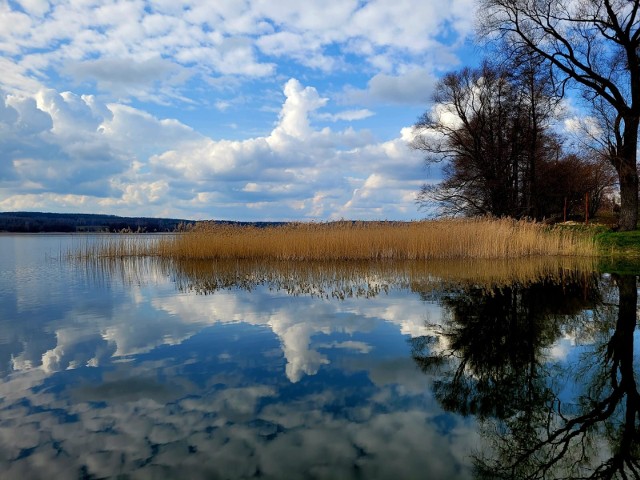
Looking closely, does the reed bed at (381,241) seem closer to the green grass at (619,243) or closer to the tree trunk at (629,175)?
the green grass at (619,243)

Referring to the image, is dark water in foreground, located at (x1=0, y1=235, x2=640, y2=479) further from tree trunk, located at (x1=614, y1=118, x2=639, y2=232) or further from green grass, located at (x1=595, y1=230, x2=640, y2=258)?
tree trunk, located at (x1=614, y1=118, x2=639, y2=232)

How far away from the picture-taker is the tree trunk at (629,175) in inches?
715

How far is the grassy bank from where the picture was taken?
57.1 feet

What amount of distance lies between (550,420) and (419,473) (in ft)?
4.60

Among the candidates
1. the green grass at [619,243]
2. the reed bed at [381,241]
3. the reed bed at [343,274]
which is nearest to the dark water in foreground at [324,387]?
the reed bed at [343,274]

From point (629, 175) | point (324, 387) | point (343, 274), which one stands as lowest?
point (324, 387)

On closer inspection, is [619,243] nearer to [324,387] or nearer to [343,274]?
[343,274]

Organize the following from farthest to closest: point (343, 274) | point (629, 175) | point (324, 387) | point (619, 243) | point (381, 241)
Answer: point (629, 175) < point (619, 243) < point (381, 241) < point (343, 274) < point (324, 387)

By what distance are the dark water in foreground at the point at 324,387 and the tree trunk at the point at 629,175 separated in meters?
11.3

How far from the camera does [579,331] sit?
6473mm

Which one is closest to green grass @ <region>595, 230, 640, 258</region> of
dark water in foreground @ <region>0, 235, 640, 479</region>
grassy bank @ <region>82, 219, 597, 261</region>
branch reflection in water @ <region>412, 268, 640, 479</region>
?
grassy bank @ <region>82, 219, 597, 261</region>

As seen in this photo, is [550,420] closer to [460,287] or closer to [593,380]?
[593,380]

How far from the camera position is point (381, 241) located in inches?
688

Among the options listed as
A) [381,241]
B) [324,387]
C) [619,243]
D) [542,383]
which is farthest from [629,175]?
[324,387]
